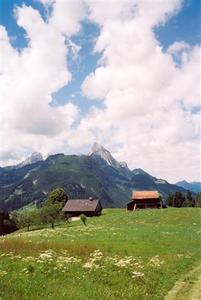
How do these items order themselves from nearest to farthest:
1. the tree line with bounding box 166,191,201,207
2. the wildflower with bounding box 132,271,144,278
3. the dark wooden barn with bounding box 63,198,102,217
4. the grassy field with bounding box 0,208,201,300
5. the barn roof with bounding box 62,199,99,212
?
the grassy field with bounding box 0,208,201,300
the wildflower with bounding box 132,271,144,278
the dark wooden barn with bounding box 63,198,102,217
the barn roof with bounding box 62,199,99,212
the tree line with bounding box 166,191,201,207

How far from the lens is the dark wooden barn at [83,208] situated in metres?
138

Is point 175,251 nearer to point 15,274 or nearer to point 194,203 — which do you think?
point 15,274

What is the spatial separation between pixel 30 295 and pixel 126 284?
19.9ft

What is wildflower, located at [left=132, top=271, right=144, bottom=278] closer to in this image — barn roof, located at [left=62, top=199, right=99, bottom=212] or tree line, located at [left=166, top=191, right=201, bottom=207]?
barn roof, located at [left=62, top=199, right=99, bottom=212]

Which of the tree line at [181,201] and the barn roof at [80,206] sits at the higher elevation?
the tree line at [181,201]

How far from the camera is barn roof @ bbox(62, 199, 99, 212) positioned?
138m

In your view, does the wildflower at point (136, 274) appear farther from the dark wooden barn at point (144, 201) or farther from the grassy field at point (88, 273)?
→ the dark wooden barn at point (144, 201)

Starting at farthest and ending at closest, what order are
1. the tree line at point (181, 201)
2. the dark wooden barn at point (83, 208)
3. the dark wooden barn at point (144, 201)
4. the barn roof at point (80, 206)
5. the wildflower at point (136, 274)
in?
the tree line at point (181, 201), the barn roof at point (80, 206), the dark wooden barn at point (144, 201), the dark wooden barn at point (83, 208), the wildflower at point (136, 274)

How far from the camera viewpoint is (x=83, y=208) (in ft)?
455

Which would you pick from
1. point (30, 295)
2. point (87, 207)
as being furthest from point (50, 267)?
point (87, 207)

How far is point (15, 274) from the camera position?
24797 mm

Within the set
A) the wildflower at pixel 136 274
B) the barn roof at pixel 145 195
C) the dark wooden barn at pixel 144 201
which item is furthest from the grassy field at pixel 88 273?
the barn roof at pixel 145 195

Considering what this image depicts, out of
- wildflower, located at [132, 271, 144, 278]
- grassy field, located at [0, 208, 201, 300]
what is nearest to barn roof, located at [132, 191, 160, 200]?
grassy field, located at [0, 208, 201, 300]

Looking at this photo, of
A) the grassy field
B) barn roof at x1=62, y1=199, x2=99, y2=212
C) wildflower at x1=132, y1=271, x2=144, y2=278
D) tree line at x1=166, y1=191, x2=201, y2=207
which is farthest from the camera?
tree line at x1=166, y1=191, x2=201, y2=207
